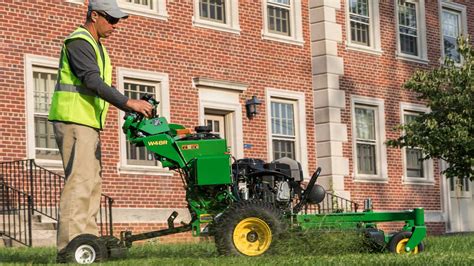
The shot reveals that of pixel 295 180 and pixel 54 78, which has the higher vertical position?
pixel 54 78

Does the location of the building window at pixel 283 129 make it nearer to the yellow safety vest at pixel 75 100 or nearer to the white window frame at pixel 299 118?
the white window frame at pixel 299 118

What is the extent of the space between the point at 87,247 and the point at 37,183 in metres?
8.48

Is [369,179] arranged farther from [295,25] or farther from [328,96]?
[295,25]

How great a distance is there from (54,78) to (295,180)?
27.4 ft

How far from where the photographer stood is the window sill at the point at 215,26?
20.0 m

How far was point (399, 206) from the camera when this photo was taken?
24.6m

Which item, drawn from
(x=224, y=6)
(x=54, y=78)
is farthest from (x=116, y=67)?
(x=224, y=6)

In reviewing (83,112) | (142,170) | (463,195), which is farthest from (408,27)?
(83,112)

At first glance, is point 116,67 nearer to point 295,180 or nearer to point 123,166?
point 123,166

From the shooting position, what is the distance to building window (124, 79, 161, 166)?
1841 cm

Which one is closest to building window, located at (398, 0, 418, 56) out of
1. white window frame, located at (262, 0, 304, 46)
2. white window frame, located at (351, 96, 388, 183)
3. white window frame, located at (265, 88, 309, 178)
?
white window frame, located at (351, 96, 388, 183)

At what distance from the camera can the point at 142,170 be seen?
18.4m

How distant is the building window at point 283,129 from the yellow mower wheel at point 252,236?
478 inches

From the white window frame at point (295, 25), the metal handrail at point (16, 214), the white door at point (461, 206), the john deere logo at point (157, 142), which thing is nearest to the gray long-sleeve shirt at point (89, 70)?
the john deere logo at point (157, 142)
